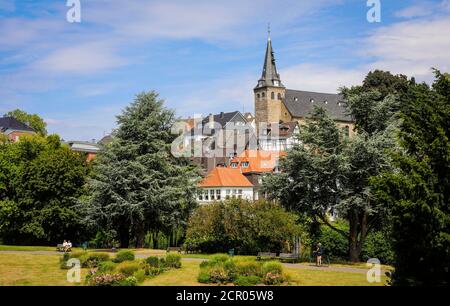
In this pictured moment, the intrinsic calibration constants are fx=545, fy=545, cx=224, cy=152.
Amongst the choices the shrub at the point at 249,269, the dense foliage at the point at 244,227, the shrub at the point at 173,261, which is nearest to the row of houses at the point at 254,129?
the dense foliage at the point at 244,227

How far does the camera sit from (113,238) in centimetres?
5934

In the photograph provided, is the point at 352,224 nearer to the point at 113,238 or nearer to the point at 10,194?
the point at 113,238

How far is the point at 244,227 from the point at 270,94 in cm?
8991

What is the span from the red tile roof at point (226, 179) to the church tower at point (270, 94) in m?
49.7

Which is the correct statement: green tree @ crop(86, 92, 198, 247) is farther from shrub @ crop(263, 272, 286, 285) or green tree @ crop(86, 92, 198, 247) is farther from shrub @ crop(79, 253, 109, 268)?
shrub @ crop(263, 272, 286, 285)

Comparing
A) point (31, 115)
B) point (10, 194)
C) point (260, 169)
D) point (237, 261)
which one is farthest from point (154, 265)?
point (31, 115)

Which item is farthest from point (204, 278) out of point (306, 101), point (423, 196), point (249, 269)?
point (306, 101)

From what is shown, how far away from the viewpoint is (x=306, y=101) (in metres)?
136

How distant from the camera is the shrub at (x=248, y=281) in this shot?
2728 cm

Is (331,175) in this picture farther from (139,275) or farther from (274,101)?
(274,101)

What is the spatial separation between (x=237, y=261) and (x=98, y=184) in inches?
874

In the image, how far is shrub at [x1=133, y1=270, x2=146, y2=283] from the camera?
2836 cm

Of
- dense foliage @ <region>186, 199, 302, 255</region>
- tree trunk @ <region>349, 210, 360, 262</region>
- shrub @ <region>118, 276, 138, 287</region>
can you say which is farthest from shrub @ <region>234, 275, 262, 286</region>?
dense foliage @ <region>186, 199, 302, 255</region>

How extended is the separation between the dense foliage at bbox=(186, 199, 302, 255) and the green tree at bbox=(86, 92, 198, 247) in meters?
3.43
